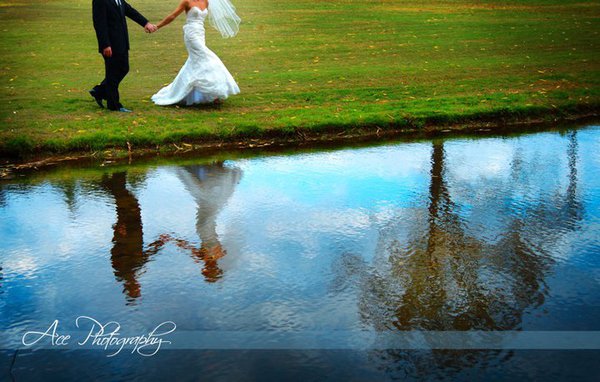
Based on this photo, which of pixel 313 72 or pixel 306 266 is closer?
pixel 306 266

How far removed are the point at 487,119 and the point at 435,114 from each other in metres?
0.90

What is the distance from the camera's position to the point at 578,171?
27.1ft

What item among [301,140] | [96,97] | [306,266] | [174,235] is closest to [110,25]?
[96,97]

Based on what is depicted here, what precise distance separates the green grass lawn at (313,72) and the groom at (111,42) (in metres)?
0.35

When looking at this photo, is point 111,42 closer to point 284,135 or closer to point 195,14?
point 195,14

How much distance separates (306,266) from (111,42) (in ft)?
23.6

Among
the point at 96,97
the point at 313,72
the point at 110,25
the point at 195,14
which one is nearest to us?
the point at 110,25

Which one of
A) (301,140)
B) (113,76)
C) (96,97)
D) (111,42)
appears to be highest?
(111,42)

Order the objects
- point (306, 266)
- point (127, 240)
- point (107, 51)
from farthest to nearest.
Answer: point (107, 51)
point (127, 240)
point (306, 266)

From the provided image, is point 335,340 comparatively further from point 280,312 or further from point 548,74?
point 548,74

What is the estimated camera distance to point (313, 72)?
15688 mm

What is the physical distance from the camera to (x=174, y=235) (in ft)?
20.5

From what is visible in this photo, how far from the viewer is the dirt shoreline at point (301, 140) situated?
9.16 m

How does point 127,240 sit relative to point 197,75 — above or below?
below
